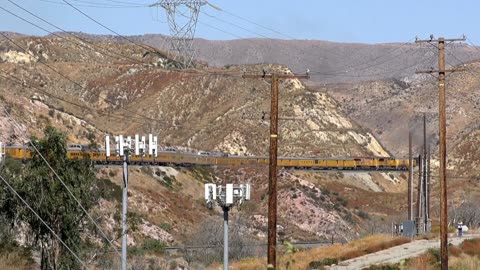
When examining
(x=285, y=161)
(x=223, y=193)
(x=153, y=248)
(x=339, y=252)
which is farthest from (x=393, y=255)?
(x=285, y=161)

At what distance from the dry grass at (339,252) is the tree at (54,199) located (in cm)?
857

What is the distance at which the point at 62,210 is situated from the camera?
1690 inches

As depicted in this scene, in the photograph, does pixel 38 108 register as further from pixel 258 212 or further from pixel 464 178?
pixel 464 178

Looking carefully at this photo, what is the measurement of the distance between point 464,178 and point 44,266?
9931cm

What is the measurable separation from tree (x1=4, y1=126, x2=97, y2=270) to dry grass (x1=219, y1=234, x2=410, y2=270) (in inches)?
338

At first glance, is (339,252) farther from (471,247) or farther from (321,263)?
(321,263)

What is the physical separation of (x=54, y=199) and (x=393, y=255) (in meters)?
18.7

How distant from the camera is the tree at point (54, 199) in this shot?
42.8 meters

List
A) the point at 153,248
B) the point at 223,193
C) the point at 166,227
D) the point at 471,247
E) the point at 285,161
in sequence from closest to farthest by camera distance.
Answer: the point at 223,193 < the point at 471,247 < the point at 153,248 < the point at 166,227 < the point at 285,161

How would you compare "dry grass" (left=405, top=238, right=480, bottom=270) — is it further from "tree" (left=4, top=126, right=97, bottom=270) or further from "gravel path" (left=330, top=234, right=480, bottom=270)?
"tree" (left=4, top=126, right=97, bottom=270)

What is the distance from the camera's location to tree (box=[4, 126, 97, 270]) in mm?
42781

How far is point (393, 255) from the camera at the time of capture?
5450 centimetres

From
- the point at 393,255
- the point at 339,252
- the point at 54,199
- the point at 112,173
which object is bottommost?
the point at 339,252

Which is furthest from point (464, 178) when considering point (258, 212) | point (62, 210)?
point (62, 210)
